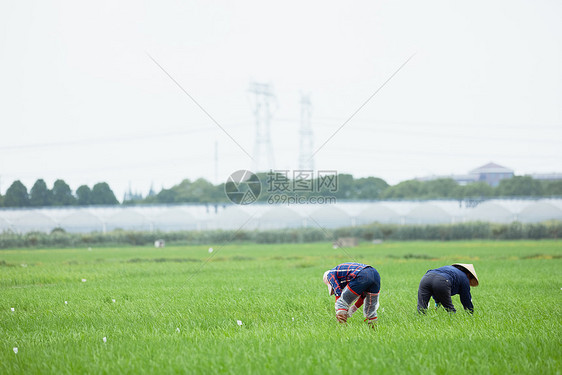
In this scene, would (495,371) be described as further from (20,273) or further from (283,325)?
(20,273)

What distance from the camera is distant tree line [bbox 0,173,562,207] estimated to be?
4822 centimetres

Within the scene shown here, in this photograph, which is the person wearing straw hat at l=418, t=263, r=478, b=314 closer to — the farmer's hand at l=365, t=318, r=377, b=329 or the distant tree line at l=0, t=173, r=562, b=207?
the farmer's hand at l=365, t=318, r=377, b=329

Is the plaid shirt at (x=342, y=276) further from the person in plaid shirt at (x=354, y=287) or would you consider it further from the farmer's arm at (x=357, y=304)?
the farmer's arm at (x=357, y=304)

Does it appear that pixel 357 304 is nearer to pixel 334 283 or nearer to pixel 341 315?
pixel 341 315

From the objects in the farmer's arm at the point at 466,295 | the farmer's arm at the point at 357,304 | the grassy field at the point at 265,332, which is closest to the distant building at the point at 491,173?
the grassy field at the point at 265,332

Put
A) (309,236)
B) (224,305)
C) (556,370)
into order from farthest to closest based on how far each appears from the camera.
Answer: (309,236) < (224,305) < (556,370)

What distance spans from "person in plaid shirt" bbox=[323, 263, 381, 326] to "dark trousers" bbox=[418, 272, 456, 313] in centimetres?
96

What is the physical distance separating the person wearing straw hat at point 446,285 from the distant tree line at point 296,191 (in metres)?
35.8

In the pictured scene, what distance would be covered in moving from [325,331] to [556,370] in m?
2.69

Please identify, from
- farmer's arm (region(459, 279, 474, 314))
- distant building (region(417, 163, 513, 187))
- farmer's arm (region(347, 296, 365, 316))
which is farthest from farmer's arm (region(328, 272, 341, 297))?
distant building (region(417, 163, 513, 187))

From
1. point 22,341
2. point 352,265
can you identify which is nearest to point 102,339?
point 22,341

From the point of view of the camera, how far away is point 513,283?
1257cm

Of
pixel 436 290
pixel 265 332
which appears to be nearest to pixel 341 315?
pixel 265 332

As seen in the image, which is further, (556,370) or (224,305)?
(224,305)
